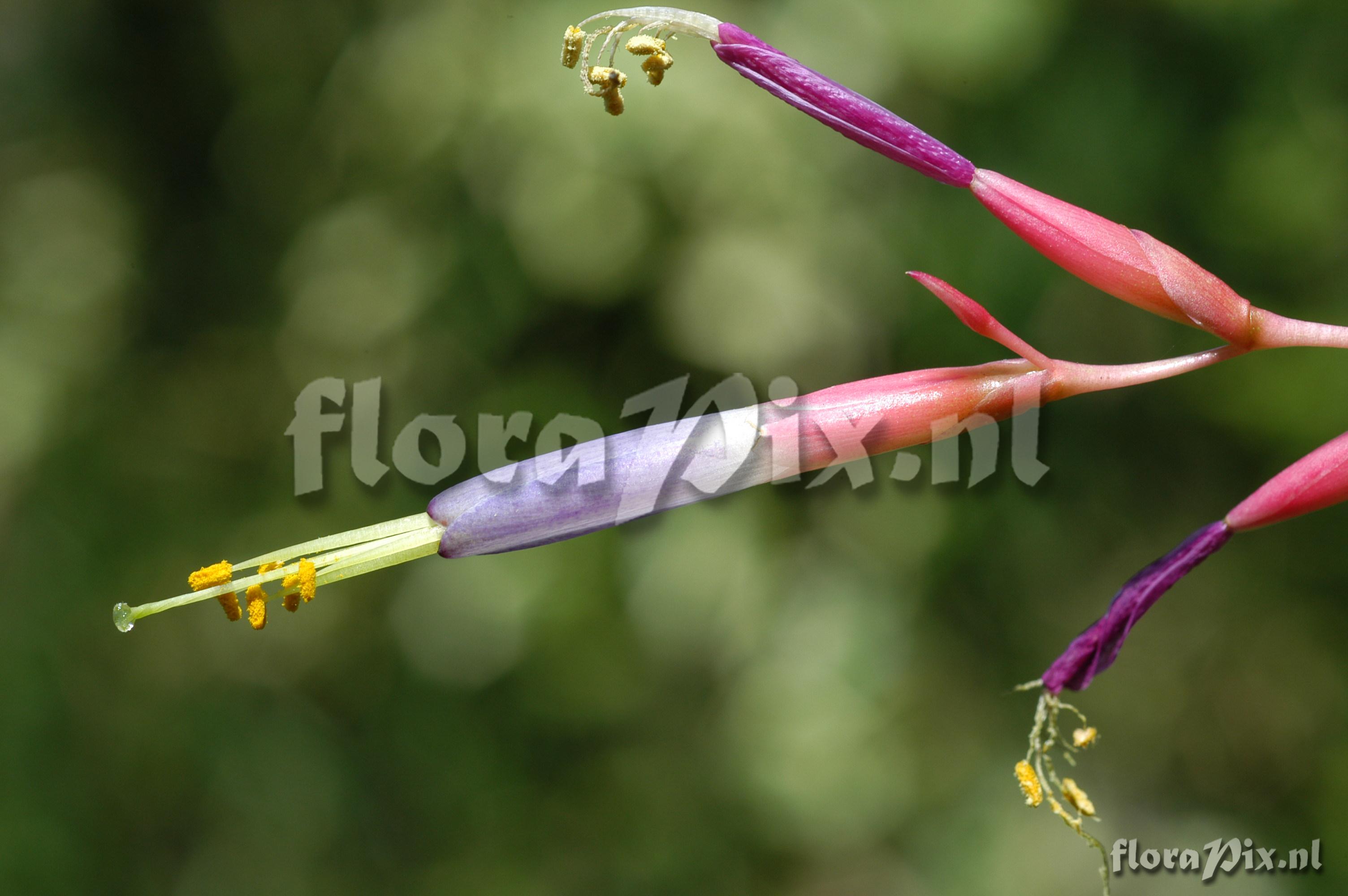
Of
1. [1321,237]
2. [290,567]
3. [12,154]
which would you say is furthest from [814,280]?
[12,154]

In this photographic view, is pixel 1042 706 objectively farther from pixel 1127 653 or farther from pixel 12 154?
pixel 12 154

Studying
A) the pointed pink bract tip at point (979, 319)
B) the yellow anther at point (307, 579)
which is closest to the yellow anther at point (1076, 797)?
the pointed pink bract tip at point (979, 319)

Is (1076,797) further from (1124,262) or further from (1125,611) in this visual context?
(1124,262)

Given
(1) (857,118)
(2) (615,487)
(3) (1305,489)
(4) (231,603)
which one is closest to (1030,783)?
(3) (1305,489)

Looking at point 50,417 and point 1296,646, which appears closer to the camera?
point 1296,646

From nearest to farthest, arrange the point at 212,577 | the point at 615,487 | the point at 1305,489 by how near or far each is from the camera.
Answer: the point at 1305,489 → the point at 615,487 → the point at 212,577

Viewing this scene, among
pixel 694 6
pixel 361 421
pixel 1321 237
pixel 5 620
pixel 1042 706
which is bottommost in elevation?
pixel 1042 706

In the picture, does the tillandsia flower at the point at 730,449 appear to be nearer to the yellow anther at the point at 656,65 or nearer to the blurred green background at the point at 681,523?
the yellow anther at the point at 656,65
